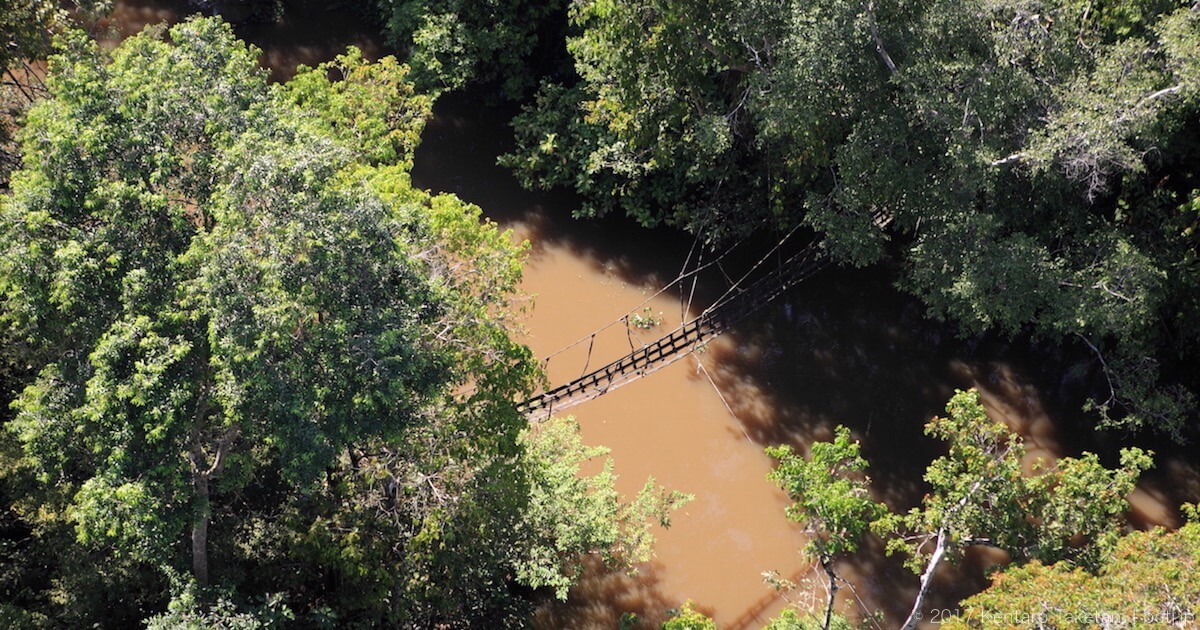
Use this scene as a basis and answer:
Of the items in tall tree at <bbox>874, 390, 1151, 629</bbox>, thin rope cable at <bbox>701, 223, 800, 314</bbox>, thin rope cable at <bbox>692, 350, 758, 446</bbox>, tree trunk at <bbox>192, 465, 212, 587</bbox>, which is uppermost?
thin rope cable at <bbox>701, 223, 800, 314</bbox>

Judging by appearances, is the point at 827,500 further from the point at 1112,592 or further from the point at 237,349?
the point at 237,349

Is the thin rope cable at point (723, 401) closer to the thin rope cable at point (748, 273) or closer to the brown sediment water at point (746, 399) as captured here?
the brown sediment water at point (746, 399)

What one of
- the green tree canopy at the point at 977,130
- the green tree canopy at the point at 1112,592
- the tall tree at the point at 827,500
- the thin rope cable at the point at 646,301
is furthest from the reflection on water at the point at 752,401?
the green tree canopy at the point at 1112,592

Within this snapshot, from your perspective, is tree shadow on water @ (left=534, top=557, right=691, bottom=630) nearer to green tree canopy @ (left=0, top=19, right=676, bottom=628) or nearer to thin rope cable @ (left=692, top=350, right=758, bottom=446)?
thin rope cable @ (left=692, top=350, right=758, bottom=446)

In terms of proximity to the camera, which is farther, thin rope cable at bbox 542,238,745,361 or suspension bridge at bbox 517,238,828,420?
thin rope cable at bbox 542,238,745,361

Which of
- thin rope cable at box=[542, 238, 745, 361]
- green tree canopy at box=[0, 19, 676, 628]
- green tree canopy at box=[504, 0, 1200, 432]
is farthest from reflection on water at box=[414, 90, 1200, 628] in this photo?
green tree canopy at box=[0, 19, 676, 628]

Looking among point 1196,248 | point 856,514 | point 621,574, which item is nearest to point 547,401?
point 621,574

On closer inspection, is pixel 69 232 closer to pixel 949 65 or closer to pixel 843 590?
pixel 949 65
